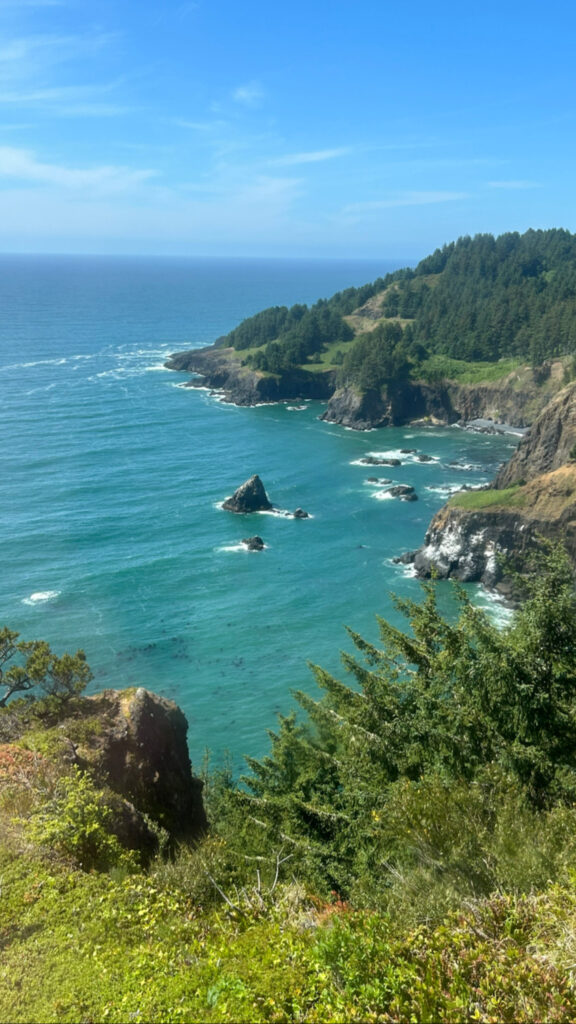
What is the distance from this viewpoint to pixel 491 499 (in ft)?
218

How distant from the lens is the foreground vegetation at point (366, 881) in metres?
9.98

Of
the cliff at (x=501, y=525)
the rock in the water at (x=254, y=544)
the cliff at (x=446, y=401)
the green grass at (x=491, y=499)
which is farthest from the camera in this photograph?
the cliff at (x=446, y=401)

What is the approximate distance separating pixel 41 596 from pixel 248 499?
28.0m

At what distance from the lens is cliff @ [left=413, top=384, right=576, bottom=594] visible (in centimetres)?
6122

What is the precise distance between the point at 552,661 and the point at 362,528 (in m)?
58.5

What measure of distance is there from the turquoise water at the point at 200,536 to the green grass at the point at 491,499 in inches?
298

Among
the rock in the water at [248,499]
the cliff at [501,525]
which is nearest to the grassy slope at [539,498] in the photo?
the cliff at [501,525]

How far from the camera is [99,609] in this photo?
56719 millimetres

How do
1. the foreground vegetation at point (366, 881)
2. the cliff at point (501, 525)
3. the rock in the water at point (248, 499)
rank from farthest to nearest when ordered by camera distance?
the rock in the water at point (248, 499), the cliff at point (501, 525), the foreground vegetation at point (366, 881)

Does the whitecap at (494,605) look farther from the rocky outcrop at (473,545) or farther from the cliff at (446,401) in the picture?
the cliff at (446,401)

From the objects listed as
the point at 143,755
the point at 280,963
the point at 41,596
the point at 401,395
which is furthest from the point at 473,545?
the point at 401,395

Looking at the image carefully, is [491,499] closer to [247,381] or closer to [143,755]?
[143,755]

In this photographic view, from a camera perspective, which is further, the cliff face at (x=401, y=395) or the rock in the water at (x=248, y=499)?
the cliff face at (x=401, y=395)

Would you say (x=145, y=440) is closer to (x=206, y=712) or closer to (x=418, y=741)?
(x=206, y=712)
